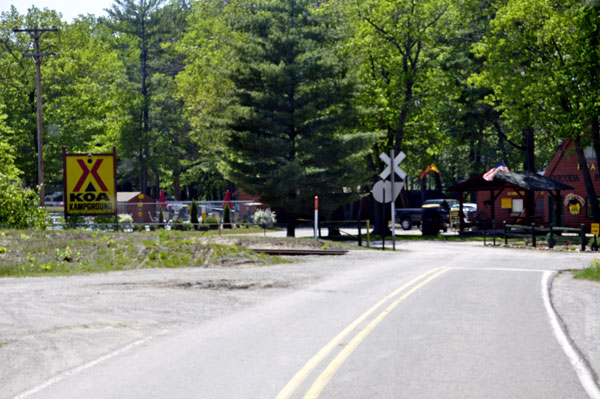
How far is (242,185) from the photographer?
41.8 m

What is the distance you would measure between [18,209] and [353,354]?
68.3ft

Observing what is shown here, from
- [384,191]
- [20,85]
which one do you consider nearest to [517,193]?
[384,191]

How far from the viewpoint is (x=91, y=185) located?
95.9ft

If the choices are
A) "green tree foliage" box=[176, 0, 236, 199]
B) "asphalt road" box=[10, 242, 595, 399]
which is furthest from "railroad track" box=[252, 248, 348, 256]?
"green tree foliage" box=[176, 0, 236, 199]

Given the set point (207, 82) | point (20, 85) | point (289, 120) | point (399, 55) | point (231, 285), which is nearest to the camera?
point (231, 285)

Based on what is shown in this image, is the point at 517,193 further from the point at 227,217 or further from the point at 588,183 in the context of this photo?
the point at 227,217

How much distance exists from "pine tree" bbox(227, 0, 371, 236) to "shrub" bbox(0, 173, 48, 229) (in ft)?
50.3

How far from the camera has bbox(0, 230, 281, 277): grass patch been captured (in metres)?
20.0

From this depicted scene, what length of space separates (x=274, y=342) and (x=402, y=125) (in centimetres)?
3863

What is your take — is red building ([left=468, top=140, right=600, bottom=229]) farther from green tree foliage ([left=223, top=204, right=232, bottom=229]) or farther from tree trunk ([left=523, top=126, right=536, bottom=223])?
green tree foliage ([left=223, top=204, right=232, bottom=229])

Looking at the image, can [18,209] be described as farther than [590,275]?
Yes

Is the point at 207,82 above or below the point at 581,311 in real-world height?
above

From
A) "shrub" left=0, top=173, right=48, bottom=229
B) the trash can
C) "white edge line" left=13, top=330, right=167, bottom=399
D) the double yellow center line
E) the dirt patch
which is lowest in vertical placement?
"white edge line" left=13, top=330, right=167, bottom=399

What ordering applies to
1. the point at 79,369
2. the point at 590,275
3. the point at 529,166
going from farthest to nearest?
1. the point at 529,166
2. the point at 590,275
3. the point at 79,369
